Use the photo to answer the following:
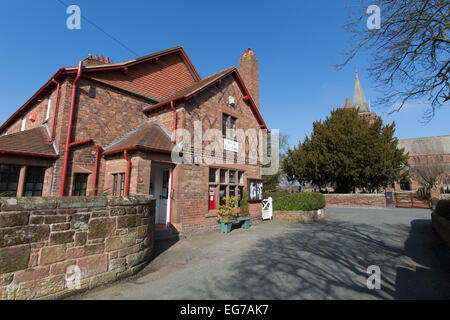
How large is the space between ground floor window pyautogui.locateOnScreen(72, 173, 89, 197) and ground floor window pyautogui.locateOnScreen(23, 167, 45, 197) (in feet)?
3.38

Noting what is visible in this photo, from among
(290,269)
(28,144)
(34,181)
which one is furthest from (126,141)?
(290,269)

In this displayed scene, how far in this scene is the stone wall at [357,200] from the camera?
22734 millimetres

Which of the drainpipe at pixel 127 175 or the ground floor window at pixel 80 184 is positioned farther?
the ground floor window at pixel 80 184

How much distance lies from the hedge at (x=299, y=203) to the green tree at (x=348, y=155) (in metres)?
A: 12.8

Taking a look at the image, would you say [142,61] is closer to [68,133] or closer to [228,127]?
[68,133]

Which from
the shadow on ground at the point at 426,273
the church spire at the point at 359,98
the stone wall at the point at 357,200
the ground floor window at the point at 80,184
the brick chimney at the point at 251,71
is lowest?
the shadow on ground at the point at 426,273

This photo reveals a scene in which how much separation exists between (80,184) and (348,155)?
84.2 ft

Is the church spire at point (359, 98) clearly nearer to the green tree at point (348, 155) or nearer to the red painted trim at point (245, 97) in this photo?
the green tree at point (348, 155)

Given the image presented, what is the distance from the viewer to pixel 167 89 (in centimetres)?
1291

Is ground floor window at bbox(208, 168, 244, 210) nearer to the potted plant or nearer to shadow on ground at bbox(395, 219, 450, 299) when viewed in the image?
the potted plant

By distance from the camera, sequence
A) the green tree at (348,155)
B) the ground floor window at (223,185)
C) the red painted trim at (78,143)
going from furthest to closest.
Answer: the green tree at (348,155)
the ground floor window at (223,185)
the red painted trim at (78,143)

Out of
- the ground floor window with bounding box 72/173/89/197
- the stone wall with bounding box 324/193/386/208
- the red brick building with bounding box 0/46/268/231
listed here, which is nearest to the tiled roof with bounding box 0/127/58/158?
the red brick building with bounding box 0/46/268/231

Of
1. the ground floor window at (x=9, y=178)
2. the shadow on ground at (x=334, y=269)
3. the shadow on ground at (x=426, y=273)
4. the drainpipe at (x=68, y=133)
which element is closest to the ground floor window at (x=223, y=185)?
the shadow on ground at (x=334, y=269)

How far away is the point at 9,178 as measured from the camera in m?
→ 7.52
